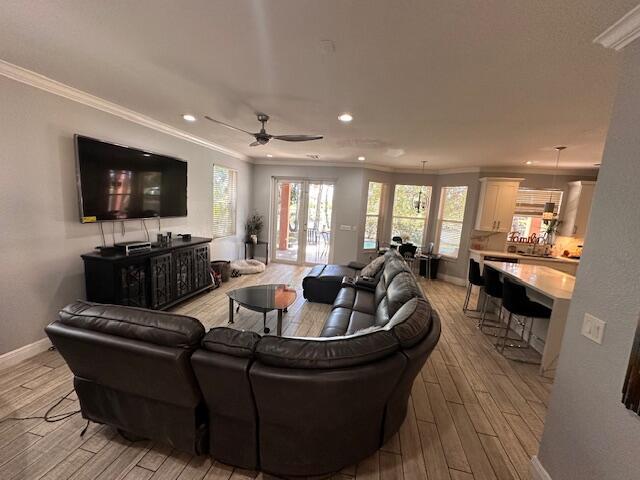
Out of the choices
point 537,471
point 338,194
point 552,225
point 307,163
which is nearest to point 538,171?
point 552,225

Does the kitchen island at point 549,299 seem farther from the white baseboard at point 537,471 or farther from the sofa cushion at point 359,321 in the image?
the sofa cushion at point 359,321

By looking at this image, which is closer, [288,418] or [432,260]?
[288,418]

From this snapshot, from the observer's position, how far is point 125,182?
3.33 metres

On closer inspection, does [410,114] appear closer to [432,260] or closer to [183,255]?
[183,255]

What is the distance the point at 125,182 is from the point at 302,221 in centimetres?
408

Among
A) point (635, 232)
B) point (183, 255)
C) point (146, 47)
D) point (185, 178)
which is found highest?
point (146, 47)

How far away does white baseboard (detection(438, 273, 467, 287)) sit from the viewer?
19.7 feet

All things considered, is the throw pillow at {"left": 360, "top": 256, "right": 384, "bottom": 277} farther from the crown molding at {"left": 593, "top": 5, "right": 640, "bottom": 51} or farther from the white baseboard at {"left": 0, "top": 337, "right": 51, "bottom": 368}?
the white baseboard at {"left": 0, "top": 337, "right": 51, "bottom": 368}

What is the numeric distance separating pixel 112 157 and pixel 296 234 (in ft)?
14.3

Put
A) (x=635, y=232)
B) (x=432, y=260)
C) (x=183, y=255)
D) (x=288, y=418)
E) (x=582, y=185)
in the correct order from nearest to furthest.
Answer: (x=635, y=232) < (x=288, y=418) < (x=183, y=255) < (x=582, y=185) < (x=432, y=260)

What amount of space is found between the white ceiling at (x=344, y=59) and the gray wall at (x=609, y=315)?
0.58 metres

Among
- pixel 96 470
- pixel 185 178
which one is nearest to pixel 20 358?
pixel 96 470

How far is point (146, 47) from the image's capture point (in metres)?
1.85

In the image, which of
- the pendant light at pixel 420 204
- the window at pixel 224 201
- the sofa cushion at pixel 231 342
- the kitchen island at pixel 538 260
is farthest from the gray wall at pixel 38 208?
the kitchen island at pixel 538 260
